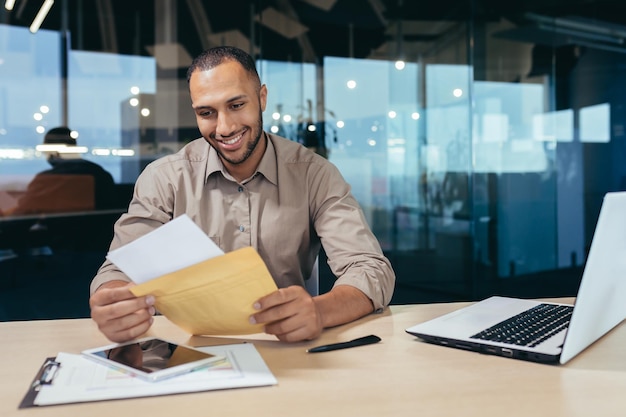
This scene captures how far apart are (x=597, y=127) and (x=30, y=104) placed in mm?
4341

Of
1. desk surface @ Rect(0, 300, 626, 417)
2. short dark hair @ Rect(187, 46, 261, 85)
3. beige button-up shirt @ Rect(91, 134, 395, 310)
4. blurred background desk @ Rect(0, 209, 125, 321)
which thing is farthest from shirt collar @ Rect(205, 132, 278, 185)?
blurred background desk @ Rect(0, 209, 125, 321)

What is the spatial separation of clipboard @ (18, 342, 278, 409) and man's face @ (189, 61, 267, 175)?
83cm

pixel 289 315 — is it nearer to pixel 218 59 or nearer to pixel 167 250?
pixel 167 250

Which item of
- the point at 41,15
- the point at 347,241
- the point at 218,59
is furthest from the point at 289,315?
the point at 41,15

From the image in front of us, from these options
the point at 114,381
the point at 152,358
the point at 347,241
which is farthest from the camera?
the point at 347,241

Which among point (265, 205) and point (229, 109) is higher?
point (229, 109)

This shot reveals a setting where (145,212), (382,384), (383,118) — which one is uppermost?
(383,118)

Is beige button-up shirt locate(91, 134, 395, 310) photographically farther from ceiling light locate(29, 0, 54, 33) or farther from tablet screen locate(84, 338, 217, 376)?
ceiling light locate(29, 0, 54, 33)

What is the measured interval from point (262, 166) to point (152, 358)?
0.88 metres

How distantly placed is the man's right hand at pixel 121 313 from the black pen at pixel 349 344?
32 centimetres

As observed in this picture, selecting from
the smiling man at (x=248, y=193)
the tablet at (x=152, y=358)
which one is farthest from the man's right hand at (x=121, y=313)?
the smiling man at (x=248, y=193)

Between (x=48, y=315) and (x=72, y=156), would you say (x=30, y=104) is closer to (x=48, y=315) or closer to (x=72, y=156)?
(x=72, y=156)

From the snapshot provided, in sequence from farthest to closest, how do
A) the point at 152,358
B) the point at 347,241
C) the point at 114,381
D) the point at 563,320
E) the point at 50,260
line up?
the point at 50,260 < the point at 347,241 < the point at 563,320 < the point at 152,358 < the point at 114,381

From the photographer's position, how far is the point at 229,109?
170 cm
